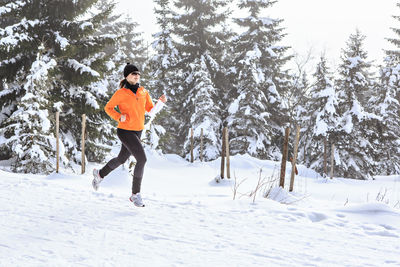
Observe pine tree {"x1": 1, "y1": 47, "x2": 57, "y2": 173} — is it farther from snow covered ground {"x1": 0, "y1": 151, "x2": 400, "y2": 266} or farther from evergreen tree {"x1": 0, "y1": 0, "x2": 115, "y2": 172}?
snow covered ground {"x1": 0, "y1": 151, "x2": 400, "y2": 266}

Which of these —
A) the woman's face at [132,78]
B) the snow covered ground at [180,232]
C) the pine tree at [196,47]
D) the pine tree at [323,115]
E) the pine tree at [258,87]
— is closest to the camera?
the snow covered ground at [180,232]

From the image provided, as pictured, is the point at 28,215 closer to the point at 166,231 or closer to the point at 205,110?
the point at 166,231

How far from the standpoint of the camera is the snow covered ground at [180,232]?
2.64m

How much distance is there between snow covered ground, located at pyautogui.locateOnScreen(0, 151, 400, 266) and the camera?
8.66 feet

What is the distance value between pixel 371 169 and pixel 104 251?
791 inches

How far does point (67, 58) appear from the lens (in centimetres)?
1138

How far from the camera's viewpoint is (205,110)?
71.5 ft

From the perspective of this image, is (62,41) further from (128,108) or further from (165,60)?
(165,60)

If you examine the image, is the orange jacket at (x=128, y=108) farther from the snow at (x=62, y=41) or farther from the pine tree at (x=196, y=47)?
the pine tree at (x=196, y=47)

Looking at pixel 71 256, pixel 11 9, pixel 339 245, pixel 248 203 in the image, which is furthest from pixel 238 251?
pixel 11 9

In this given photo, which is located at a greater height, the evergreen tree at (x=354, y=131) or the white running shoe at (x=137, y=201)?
the evergreen tree at (x=354, y=131)

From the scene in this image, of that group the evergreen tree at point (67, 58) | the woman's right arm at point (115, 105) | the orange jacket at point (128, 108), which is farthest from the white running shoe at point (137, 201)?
the evergreen tree at point (67, 58)

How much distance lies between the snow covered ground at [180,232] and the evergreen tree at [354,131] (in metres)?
15.5

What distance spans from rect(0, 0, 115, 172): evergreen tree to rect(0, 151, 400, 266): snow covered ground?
6.79m
